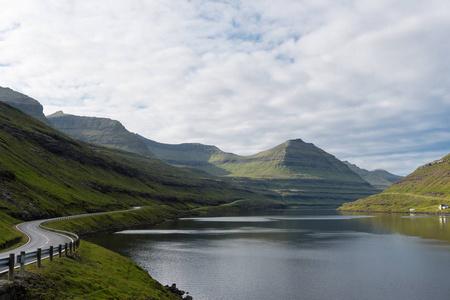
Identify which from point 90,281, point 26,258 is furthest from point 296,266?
point 26,258

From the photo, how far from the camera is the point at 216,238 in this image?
140875 millimetres

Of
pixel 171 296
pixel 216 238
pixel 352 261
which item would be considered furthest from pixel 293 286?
pixel 216 238

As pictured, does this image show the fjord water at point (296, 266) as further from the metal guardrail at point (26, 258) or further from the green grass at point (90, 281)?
the metal guardrail at point (26, 258)

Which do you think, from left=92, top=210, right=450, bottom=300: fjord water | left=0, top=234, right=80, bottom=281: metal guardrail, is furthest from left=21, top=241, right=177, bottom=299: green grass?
left=92, top=210, right=450, bottom=300: fjord water

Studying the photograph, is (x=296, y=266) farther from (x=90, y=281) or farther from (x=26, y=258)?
(x=26, y=258)

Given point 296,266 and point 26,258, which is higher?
point 26,258

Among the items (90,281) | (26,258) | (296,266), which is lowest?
(296,266)

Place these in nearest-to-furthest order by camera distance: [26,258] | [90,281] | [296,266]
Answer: [26,258], [90,281], [296,266]

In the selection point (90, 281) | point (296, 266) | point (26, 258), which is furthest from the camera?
point (296, 266)

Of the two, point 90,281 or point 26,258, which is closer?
point 26,258

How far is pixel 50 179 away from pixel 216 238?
101951 millimetres

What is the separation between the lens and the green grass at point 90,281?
3369 cm

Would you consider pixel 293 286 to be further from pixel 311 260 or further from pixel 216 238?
pixel 216 238

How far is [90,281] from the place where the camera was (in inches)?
1668
